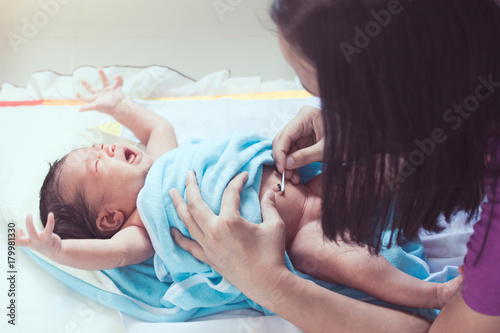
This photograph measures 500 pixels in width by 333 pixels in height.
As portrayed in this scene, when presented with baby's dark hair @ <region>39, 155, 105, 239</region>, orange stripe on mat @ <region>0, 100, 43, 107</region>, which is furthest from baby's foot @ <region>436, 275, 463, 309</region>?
orange stripe on mat @ <region>0, 100, 43, 107</region>

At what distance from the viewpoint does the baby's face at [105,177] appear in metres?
1.12

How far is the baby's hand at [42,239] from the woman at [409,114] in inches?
19.7

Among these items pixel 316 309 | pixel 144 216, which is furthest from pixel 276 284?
pixel 144 216

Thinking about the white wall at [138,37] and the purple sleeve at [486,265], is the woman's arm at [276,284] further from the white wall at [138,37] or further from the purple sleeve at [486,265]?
the white wall at [138,37]

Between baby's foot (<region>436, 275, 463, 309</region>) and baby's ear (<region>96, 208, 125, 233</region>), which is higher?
baby's ear (<region>96, 208, 125, 233</region>)

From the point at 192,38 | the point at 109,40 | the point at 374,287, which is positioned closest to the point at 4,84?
the point at 109,40

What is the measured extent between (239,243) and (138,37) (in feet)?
4.06

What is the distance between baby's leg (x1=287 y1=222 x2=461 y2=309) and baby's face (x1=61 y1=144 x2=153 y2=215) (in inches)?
16.2

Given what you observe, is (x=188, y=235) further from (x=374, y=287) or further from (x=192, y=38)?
(x=192, y=38)

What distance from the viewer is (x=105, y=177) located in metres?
1.13

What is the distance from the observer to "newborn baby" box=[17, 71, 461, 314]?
3.31ft

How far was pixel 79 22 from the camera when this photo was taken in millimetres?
1953

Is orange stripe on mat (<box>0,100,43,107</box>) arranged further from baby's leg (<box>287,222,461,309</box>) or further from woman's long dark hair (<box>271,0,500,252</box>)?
woman's long dark hair (<box>271,0,500,252</box>)

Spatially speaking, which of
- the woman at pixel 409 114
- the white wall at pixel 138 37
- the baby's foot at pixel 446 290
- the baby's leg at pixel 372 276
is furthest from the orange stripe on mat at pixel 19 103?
the baby's foot at pixel 446 290
